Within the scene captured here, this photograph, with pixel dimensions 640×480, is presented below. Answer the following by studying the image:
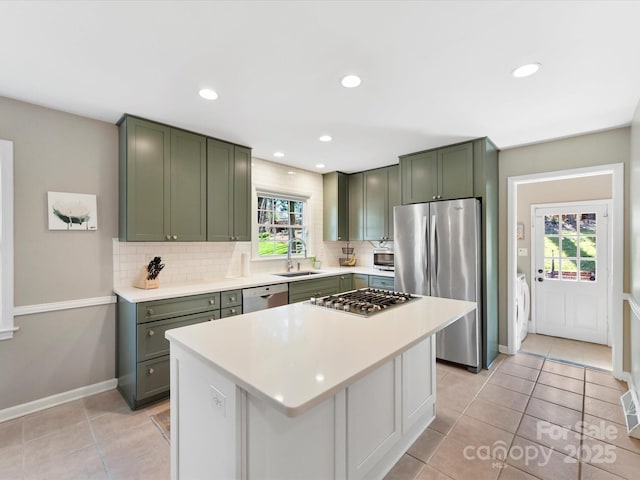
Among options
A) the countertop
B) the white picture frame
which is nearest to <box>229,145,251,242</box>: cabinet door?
the countertop

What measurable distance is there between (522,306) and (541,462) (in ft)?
8.43

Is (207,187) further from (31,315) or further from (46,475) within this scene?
(46,475)

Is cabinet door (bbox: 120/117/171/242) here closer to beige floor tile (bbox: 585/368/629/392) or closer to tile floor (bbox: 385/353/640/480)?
tile floor (bbox: 385/353/640/480)

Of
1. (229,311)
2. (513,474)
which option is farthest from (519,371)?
(229,311)

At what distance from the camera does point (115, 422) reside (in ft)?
7.48

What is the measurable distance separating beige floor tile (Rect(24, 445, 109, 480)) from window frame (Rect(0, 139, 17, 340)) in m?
1.08

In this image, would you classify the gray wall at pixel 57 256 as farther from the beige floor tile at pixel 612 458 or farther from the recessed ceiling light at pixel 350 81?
the beige floor tile at pixel 612 458

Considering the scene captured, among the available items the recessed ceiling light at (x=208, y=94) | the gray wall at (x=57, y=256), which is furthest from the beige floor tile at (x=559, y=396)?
the gray wall at (x=57, y=256)

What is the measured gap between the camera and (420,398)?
2.13 meters

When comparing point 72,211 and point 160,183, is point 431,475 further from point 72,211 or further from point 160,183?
point 72,211

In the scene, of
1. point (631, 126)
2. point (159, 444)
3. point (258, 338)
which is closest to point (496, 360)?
point (631, 126)

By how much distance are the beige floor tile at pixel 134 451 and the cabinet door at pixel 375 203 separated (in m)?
3.58

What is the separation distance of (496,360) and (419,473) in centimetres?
220

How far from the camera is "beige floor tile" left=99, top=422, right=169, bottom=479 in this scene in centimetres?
183
